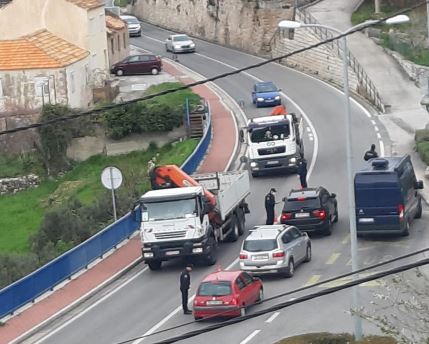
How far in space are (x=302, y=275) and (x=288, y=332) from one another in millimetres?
→ 5435

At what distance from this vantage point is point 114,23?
7969 centimetres

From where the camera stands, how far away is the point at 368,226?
37719mm

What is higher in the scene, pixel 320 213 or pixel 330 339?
pixel 330 339

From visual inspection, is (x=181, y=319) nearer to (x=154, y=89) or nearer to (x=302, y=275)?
(x=302, y=275)

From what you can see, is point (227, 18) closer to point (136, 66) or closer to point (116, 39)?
point (116, 39)

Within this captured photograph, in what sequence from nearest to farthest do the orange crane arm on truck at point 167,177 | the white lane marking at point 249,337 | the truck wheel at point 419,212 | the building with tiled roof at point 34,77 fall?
the white lane marking at point 249,337
the orange crane arm on truck at point 167,177
the truck wheel at point 419,212
the building with tiled roof at point 34,77

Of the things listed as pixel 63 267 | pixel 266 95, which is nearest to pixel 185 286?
pixel 63 267

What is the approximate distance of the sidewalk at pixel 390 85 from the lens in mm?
52938

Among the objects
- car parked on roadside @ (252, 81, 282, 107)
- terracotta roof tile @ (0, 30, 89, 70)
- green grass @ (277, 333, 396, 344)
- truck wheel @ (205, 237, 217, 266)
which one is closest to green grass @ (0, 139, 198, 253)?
car parked on roadside @ (252, 81, 282, 107)

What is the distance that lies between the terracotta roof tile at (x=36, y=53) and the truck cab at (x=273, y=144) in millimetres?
19103

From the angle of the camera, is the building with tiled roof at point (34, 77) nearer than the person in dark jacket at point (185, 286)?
No

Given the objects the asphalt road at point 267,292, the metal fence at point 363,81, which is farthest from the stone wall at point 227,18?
the asphalt road at point 267,292

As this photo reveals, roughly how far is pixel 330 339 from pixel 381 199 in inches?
381

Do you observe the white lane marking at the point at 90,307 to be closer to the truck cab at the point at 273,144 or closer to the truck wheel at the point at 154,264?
the truck wheel at the point at 154,264
